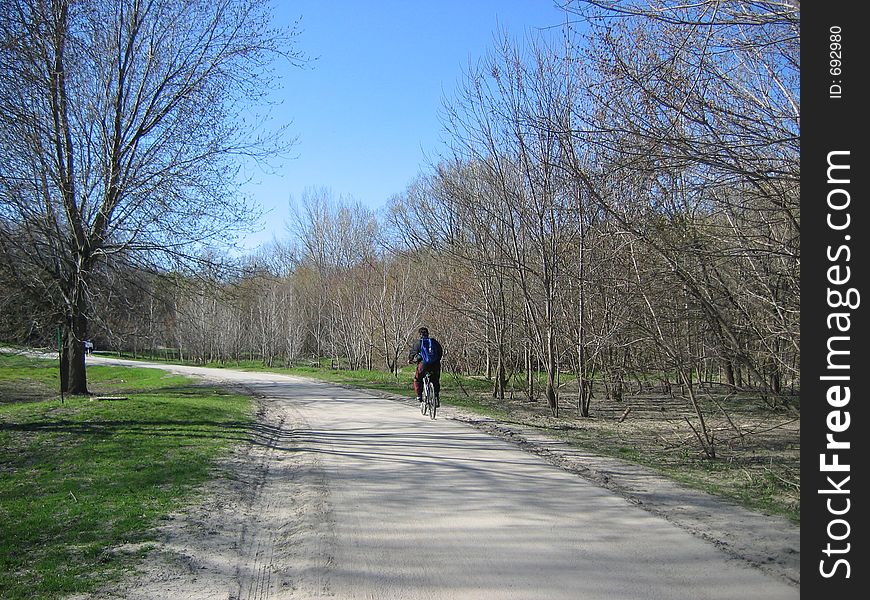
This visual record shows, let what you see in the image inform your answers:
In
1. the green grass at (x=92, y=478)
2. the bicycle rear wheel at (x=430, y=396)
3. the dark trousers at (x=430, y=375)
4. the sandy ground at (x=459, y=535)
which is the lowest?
the green grass at (x=92, y=478)

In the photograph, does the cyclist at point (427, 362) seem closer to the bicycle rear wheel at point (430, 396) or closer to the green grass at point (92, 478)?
the bicycle rear wheel at point (430, 396)

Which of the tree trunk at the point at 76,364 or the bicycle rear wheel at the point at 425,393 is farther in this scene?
the tree trunk at the point at 76,364

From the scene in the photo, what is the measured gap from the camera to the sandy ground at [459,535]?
467 centimetres

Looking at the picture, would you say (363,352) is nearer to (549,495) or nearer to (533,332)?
(533,332)

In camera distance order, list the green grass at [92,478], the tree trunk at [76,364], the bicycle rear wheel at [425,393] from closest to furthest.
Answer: the green grass at [92,478]
the bicycle rear wheel at [425,393]
the tree trunk at [76,364]

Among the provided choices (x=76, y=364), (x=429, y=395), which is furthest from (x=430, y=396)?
(x=76, y=364)

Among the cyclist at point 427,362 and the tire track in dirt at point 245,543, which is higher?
the cyclist at point 427,362

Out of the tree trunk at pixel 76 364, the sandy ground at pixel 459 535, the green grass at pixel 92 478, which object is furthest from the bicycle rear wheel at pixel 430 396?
the tree trunk at pixel 76 364

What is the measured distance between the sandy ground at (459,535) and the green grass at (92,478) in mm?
396

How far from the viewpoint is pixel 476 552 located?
209 inches

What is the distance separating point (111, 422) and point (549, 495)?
30.3 ft

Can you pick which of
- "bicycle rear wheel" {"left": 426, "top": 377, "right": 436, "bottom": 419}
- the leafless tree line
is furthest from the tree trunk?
"bicycle rear wheel" {"left": 426, "top": 377, "right": 436, "bottom": 419}

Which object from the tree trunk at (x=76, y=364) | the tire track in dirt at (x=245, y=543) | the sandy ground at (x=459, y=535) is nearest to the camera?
the sandy ground at (x=459, y=535)
